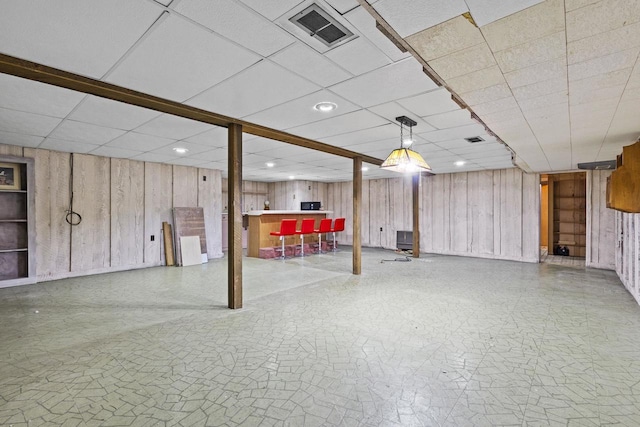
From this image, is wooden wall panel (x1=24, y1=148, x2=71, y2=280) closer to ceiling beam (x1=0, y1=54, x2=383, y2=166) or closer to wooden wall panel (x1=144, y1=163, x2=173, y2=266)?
wooden wall panel (x1=144, y1=163, x2=173, y2=266)

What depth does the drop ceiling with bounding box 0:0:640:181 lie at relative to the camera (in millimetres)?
1648

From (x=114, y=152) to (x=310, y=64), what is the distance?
5.03 meters

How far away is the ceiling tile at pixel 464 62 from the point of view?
188 centimetres

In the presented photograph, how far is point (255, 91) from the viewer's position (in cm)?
288

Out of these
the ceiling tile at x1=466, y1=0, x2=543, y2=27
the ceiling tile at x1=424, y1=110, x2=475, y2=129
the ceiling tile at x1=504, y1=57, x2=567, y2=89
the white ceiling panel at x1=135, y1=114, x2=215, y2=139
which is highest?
the white ceiling panel at x1=135, y1=114, x2=215, y2=139

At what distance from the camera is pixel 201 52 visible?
7.14 feet

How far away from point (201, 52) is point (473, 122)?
10.5 ft

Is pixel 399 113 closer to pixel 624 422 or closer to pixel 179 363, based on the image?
pixel 624 422

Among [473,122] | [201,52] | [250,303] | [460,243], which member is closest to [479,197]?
[460,243]

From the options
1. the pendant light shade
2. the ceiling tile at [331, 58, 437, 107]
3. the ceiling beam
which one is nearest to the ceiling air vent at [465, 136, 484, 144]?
the pendant light shade

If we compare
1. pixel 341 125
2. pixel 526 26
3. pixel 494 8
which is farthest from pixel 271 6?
pixel 341 125

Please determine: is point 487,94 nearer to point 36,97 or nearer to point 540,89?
point 540,89

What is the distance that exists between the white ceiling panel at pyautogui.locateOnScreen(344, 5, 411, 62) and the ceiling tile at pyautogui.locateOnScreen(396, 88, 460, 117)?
0.83m

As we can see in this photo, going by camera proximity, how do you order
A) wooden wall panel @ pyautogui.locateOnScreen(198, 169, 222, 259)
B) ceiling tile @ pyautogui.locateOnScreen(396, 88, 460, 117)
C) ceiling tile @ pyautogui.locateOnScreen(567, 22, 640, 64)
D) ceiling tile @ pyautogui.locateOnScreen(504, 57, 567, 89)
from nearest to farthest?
ceiling tile @ pyautogui.locateOnScreen(567, 22, 640, 64) < ceiling tile @ pyautogui.locateOnScreen(504, 57, 567, 89) < ceiling tile @ pyautogui.locateOnScreen(396, 88, 460, 117) < wooden wall panel @ pyautogui.locateOnScreen(198, 169, 222, 259)
